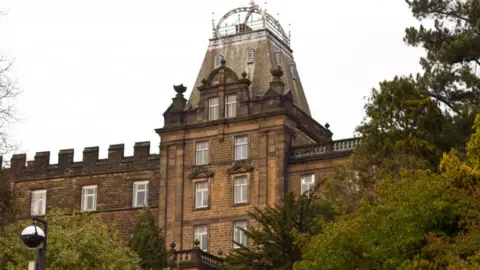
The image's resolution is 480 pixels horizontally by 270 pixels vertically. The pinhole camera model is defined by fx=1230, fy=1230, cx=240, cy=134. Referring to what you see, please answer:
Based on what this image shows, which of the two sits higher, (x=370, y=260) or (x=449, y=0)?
(x=449, y=0)

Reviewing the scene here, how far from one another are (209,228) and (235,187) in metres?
2.70

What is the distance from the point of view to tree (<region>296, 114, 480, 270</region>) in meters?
39.2

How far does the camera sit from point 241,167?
68312mm

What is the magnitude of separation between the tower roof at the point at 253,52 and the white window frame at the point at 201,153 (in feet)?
8.95

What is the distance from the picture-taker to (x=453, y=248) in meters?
38.6

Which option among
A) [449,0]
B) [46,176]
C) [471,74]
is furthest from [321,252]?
[46,176]

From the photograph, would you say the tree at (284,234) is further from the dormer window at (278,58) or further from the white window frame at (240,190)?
the dormer window at (278,58)

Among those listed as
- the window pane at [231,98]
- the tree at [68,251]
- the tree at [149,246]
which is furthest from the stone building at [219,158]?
Result: the tree at [68,251]

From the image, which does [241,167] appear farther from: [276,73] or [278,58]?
[278,58]

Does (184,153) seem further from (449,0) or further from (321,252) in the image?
(321,252)

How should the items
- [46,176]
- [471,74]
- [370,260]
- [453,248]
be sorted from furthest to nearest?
[46,176], [471,74], [370,260], [453,248]

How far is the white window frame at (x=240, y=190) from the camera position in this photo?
6800 cm

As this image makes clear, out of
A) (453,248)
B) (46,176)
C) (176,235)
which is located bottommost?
(453,248)

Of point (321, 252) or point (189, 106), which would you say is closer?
point (321, 252)
